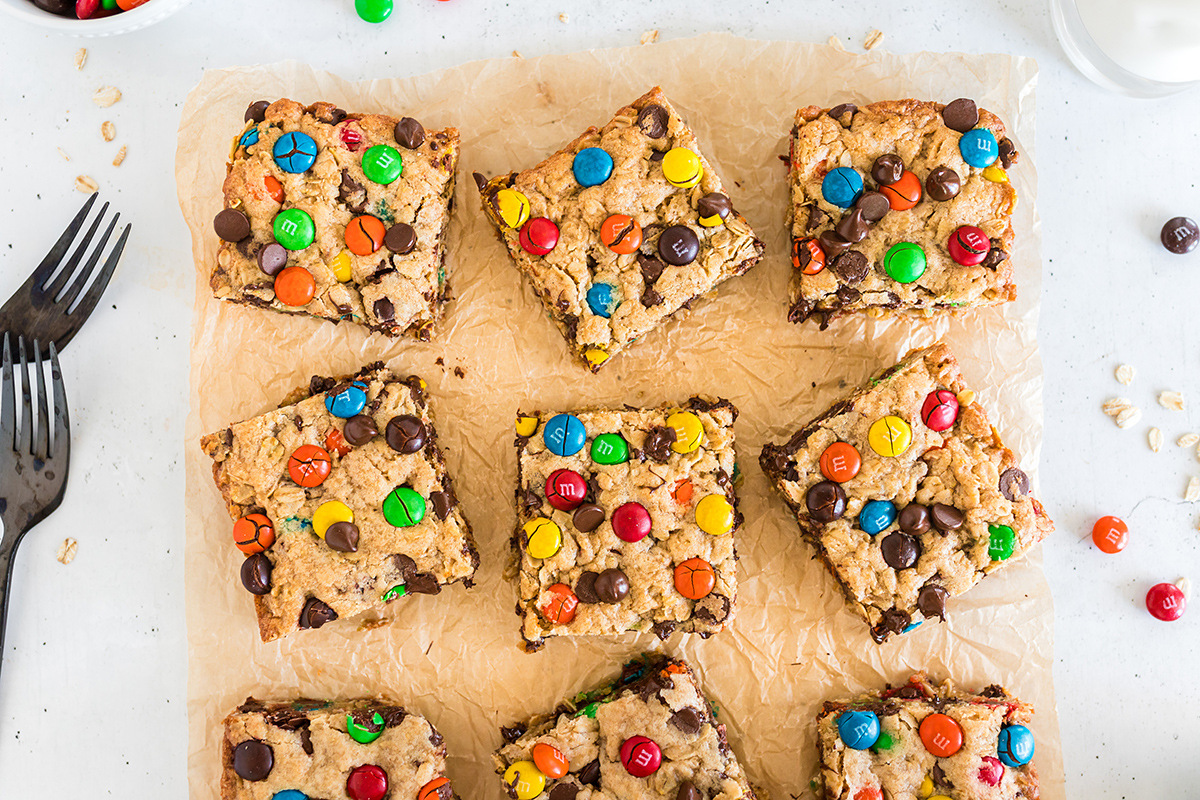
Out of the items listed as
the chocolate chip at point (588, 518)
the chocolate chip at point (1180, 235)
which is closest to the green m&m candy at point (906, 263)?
the chocolate chip at point (1180, 235)

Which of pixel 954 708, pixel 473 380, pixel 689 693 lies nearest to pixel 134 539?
pixel 473 380

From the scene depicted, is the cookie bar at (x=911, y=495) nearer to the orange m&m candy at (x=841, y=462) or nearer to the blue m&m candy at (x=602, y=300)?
the orange m&m candy at (x=841, y=462)

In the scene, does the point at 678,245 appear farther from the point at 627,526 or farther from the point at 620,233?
the point at 627,526

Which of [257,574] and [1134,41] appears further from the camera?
[1134,41]

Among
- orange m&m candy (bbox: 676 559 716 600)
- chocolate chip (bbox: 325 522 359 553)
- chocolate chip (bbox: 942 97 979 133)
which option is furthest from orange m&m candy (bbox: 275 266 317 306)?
chocolate chip (bbox: 942 97 979 133)

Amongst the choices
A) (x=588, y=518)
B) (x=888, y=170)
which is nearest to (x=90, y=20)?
(x=588, y=518)

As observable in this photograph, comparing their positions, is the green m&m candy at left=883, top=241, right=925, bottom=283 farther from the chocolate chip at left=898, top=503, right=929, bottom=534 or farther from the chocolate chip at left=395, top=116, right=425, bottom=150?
the chocolate chip at left=395, top=116, right=425, bottom=150

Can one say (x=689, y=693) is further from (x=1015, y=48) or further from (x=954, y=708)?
(x=1015, y=48)
